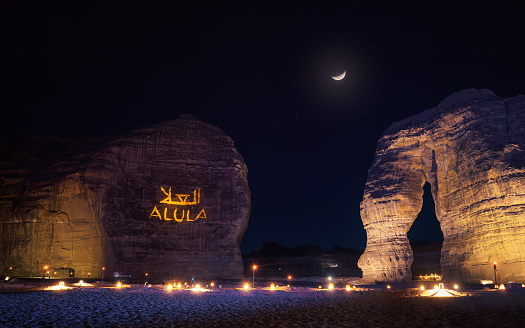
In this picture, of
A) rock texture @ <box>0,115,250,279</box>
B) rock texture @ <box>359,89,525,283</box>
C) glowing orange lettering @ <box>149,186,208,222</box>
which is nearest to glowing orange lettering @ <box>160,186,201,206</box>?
glowing orange lettering @ <box>149,186,208,222</box>

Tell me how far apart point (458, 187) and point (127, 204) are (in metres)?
44.6

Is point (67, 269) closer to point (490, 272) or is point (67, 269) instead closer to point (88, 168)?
point (88, 168)

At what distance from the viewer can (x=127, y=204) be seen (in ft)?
200

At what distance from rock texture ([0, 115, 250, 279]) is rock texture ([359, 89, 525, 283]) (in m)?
22.1

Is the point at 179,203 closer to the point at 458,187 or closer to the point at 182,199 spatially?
the point at 182,199

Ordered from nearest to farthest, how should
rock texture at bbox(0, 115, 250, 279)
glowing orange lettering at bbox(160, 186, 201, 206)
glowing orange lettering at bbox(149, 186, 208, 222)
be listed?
rock texture at bbox(0, 115, 250, 279) < glowing orange lettering at bbox(149, 186, 208, 222) < glowing orange lettering at bbox(160, 186, 201, 206)

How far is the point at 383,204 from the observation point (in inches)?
2028

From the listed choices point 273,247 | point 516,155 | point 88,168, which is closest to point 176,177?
point 88,168

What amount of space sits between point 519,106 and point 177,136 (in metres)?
47.5

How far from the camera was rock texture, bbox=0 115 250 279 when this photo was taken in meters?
57.0

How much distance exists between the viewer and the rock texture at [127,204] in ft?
187

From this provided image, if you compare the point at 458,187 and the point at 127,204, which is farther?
the point at 127,204

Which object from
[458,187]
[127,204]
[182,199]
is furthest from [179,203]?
[458,187]

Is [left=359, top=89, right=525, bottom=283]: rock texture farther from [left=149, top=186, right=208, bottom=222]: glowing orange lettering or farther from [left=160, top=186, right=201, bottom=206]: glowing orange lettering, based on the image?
[left=160, top=186, right=201, bottom=206]: glowing orange lettering
